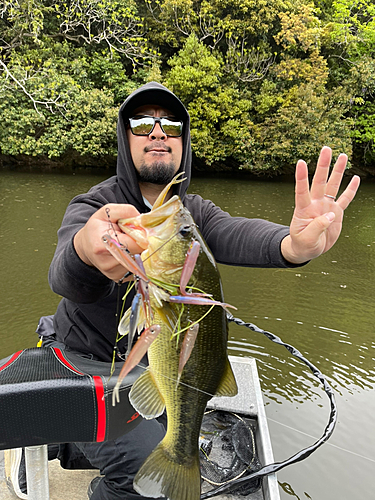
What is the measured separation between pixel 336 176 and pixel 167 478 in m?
1.29

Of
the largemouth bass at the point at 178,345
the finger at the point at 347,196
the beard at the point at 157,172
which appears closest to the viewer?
the largemouth bass at the point at 178,345

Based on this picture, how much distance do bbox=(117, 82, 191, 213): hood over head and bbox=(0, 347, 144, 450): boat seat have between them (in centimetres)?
108

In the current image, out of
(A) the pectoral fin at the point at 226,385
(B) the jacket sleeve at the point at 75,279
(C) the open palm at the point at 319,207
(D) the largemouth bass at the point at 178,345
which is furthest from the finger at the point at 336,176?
(B) the jacket sleeve at the point at 75,279

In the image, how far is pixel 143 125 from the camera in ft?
7.59

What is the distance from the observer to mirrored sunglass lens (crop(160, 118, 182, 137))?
2.33 metres

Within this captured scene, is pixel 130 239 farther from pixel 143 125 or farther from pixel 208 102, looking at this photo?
pixel 208 102

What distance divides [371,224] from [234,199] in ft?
14.4

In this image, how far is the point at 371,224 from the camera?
10742 millimetres

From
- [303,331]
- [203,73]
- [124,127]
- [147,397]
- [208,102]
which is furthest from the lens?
[208,102]

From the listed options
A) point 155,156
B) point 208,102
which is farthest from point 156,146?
point 208,102

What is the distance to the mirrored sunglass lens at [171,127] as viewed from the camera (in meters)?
2.33

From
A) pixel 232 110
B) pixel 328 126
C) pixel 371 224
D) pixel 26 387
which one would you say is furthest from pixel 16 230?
pixel 328 126

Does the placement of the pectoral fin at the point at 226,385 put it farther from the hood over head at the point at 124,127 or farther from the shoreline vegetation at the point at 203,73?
the shoreline vegetation at the point at 203,73

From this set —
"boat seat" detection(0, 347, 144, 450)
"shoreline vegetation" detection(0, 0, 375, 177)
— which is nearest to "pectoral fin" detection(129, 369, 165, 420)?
"boat seat" detection(0, 347, 144, 450)
